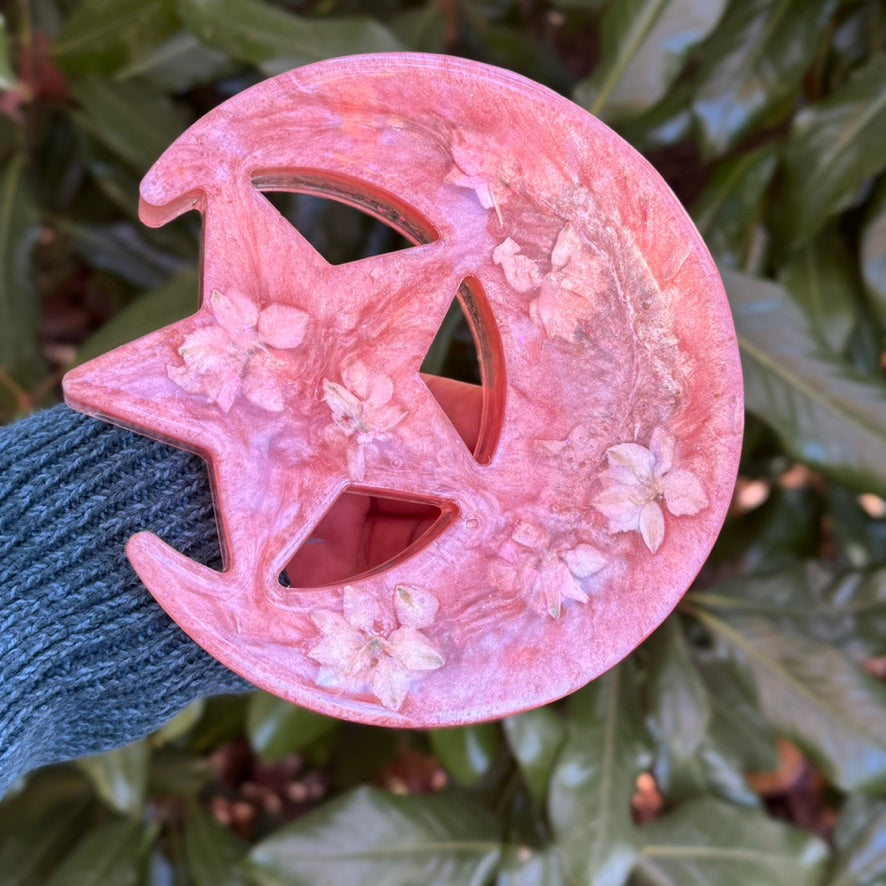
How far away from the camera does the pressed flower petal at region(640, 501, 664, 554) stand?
470 millimetres

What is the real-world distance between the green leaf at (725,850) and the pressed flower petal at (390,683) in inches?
21.3

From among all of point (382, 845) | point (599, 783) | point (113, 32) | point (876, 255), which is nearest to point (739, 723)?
point (599, 783)

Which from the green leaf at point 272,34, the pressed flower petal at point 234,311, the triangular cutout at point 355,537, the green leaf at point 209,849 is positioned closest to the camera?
the pressed flower petal at point 234,311

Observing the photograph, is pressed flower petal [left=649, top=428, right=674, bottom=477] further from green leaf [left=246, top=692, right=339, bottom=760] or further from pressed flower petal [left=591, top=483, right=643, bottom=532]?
green leaf [left=246, top=692, right=339, bottom=760]

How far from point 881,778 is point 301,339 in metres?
→ 0.70

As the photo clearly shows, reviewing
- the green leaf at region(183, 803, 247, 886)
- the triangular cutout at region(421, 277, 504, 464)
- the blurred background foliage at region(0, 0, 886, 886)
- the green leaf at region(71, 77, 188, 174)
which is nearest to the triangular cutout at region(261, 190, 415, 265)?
the blurred background foliage at region(0, 0, 886, 886)

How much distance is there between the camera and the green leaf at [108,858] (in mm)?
946

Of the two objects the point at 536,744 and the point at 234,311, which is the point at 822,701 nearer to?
the point at 536,744

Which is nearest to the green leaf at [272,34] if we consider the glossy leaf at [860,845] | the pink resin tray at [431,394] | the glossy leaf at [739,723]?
the pink resin tray at [431,394]

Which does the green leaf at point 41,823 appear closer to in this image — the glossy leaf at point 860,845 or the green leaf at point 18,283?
the green leaf at point 18,283

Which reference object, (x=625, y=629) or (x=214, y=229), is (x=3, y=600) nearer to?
(x=214, y=229)

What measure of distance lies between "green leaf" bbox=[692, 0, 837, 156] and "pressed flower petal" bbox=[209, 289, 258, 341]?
1.73 feet

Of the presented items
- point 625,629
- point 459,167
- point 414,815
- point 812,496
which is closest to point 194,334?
point 459,167

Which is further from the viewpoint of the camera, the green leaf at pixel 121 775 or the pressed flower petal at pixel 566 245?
A: the green leaf at pixel 121 775
